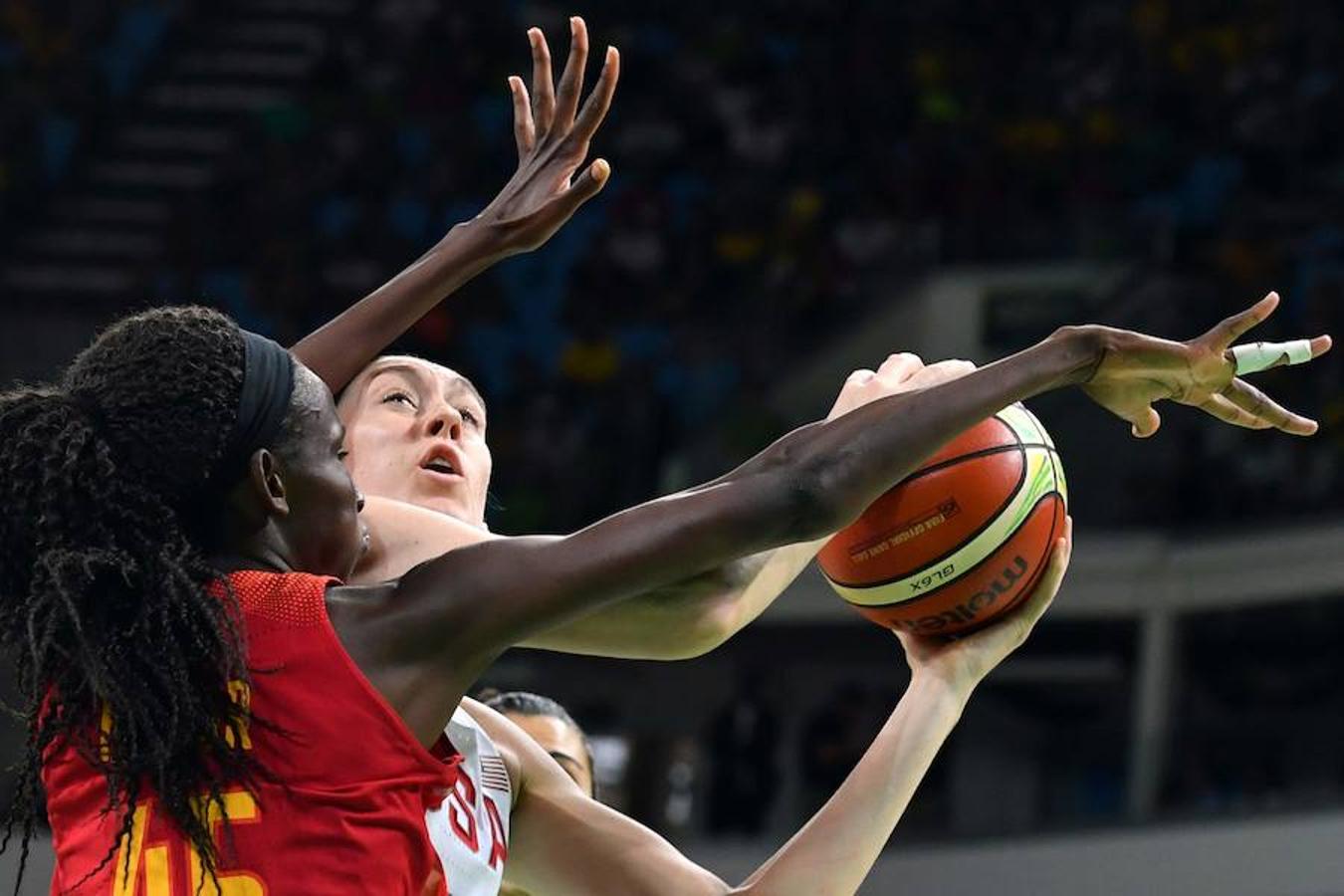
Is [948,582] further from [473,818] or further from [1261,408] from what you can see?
[473,818]

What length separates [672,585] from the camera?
9.11 feet

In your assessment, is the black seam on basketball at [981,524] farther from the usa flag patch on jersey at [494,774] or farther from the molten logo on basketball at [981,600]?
the usa flag patch on jersey at [494,774]

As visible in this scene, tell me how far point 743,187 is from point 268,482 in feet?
31.7

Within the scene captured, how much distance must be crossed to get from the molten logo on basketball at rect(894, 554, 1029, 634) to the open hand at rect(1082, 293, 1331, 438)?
267 millimetres

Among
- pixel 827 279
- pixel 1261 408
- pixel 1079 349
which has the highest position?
pixel 1079 349

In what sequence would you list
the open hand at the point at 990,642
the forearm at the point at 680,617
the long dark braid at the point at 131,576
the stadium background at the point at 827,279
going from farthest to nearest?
the stadium background at the point at 827,279, the open hand at the point at 990,642, the forearm at the point at 680,617, the long dark braid at the point at 131,576

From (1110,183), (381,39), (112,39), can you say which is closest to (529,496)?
(1110,183)

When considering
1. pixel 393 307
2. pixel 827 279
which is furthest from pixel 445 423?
pixel 827 279

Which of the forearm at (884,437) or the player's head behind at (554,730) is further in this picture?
the player's head behind at (554,730)

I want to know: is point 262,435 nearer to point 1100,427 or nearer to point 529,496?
point 1100,427

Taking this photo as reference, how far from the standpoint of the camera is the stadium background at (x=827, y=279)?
859 cm

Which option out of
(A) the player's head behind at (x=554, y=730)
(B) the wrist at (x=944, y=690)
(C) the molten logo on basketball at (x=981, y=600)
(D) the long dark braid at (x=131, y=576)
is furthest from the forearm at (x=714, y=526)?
(A) the player's head behind at (x=554, y=730)

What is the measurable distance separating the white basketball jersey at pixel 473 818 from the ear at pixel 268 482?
1.47ft

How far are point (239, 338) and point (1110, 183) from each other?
938cm
